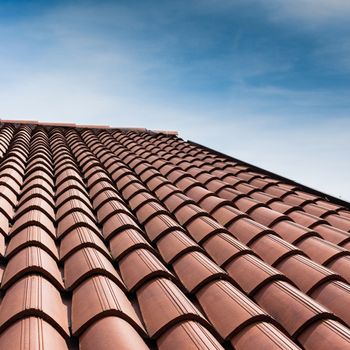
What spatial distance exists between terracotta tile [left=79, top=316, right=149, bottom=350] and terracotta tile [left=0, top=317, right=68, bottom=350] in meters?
0.12

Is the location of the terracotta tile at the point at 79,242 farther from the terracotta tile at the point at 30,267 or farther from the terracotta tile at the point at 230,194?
the terracotta tile at the point at 230,194

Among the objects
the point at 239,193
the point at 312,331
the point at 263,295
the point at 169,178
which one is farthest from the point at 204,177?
the point at 312,331

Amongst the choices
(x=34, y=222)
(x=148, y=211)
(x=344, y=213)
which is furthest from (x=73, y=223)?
(x=344, y=213)

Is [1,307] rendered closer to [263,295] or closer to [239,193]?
[263,295]

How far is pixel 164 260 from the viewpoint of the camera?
3211mm

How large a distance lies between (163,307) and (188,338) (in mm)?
352

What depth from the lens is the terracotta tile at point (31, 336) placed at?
1.85 meters

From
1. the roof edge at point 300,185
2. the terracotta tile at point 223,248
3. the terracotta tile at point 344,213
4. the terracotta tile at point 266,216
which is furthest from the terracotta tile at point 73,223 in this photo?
the roof edge at point 300,185

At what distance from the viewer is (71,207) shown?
13.1 ft

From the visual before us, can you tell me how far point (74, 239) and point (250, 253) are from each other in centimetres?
142

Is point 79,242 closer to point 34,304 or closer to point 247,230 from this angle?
point 34,304

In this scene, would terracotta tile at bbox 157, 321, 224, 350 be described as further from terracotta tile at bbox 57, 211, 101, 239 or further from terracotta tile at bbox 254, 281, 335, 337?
terracotta tile at bbox 57, 211, 101, 239

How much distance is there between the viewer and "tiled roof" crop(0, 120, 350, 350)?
2143mm

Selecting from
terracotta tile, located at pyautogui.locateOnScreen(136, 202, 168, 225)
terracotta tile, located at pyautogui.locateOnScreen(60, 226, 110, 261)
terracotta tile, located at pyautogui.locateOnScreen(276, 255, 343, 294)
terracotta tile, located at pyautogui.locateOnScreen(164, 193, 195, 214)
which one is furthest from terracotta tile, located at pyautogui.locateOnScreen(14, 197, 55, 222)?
terracotta tile, located at pyautogui.locateOnScreen(276, 255, 343, 294)
